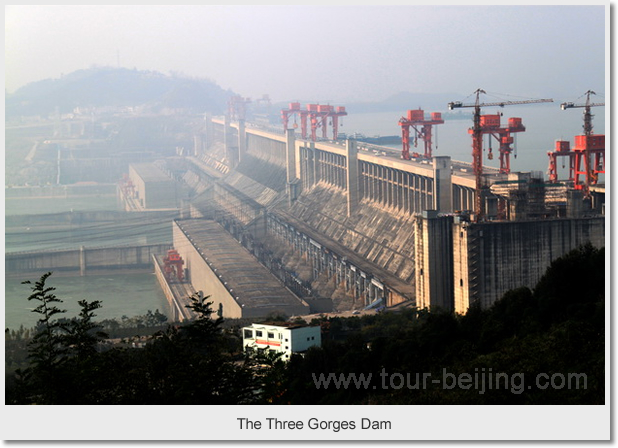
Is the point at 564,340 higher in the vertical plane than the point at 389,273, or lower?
higher

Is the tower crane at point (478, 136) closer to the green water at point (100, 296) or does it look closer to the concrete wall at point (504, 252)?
the concrete wall at point (504, 252)

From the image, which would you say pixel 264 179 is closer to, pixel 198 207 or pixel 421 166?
pixel 198 207

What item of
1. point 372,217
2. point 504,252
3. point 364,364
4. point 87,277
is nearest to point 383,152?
point 372,217

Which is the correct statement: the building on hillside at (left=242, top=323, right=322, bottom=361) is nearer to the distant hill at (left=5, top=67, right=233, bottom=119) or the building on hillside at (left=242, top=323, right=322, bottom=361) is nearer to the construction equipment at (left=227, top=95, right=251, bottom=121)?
the distant hill at (left=5, top=67, right=233, bottom=119)

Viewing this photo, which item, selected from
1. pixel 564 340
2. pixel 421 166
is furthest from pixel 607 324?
pixel 421 166

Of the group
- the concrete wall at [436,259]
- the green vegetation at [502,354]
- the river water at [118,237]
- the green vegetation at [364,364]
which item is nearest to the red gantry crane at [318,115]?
the river water at [118,237]

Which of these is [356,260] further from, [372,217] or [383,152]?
[383,152]
